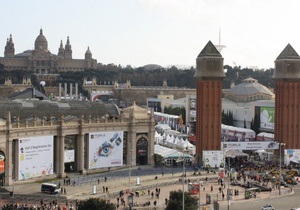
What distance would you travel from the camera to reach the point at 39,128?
62.8 metres

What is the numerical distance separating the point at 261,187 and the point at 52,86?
14630cm

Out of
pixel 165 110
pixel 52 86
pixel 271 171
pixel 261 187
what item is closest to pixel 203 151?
pixel 271 171

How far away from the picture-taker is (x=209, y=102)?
3132 inches

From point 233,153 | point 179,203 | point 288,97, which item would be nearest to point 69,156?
point 233,153

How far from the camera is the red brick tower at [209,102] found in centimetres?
7881

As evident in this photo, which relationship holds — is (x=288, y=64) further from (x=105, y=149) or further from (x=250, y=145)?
(x=105, y=149)

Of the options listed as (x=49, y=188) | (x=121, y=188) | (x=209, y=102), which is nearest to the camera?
(x=49, y=188)

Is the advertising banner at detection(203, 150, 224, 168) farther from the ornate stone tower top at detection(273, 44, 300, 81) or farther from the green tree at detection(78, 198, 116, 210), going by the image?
the green tree at detection(78, 198, 116, 210)

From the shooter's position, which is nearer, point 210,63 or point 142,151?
point 142,151

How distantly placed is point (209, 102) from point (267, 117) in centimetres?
2762

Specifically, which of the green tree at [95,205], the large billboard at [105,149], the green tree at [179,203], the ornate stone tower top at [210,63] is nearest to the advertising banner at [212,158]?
the ornate stone tower top at [210,63]

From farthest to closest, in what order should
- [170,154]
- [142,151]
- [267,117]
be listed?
[267,117]
[170,154]
[142,151]

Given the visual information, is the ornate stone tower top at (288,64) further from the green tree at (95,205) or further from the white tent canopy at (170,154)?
the green tree at (95,205)

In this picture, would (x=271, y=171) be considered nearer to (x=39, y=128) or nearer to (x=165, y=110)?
(x=39, y=128)
